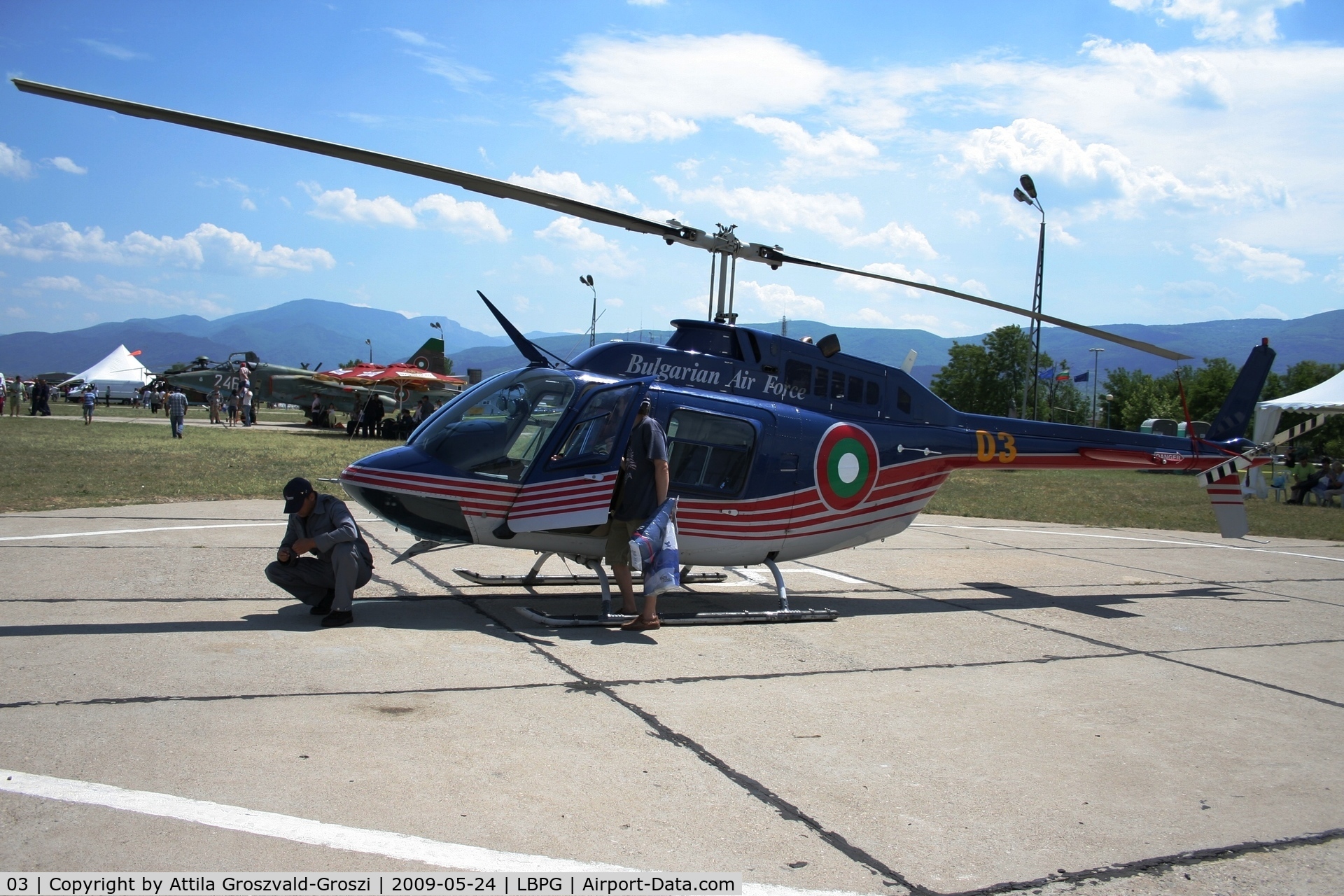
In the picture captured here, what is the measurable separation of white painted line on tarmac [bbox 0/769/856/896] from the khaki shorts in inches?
165

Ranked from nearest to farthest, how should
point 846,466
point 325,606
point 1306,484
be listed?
point 325,606, point 846,466, point 1306,484

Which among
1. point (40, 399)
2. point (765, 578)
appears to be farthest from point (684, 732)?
point (40, 399)

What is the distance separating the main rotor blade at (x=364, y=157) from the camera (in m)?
5.39

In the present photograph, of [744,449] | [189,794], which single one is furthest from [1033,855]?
[744,449]

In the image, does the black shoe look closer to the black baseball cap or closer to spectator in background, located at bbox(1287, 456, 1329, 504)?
the black baseball cap

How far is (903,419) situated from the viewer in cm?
972

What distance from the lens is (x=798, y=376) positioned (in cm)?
917

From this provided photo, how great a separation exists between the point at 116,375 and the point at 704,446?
8459 centimetres

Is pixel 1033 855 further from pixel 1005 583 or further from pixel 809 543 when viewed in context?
pixel 1005 583

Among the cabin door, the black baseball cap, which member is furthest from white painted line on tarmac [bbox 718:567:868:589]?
the black baseball cap

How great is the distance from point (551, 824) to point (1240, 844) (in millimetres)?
3063

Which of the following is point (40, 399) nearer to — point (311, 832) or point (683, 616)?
point (683, 616)

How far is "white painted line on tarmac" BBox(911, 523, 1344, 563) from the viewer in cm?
1471

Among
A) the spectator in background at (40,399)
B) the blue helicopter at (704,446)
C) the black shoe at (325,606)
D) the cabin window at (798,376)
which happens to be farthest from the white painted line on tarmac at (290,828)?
the spectator in background at (40,399)
